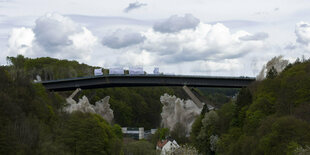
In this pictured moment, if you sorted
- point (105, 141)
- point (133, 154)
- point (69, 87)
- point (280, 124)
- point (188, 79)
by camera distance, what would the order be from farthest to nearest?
point (69, 87) < point (188, 79) < point (133, 154) < point (105, 141) < point (280, 124)

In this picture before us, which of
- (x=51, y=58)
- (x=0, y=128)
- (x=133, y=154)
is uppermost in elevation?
(x=51, y=58)

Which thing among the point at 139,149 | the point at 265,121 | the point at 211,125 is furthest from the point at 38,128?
the point at 211,125

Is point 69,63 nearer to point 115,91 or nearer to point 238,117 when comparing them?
point 115,91

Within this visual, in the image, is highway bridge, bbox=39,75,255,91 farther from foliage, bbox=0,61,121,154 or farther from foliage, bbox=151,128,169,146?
foliage, bbox=0,61,121,154

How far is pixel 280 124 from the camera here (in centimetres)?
5503

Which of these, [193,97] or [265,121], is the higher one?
[193,97]

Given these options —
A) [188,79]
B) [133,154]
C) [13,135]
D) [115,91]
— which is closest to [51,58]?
[115,91]

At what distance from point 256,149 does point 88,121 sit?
22.8m

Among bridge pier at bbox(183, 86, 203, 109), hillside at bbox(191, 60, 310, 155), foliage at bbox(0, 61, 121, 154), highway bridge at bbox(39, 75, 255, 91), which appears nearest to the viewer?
hillside at bbox(191, 60, 310, 155)

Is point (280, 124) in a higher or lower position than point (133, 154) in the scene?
higher

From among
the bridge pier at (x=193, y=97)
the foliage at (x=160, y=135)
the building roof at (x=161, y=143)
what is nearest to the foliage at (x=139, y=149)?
the building roof at (x=161, y=143)

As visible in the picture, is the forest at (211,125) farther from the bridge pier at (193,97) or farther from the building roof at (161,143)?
the bridge pier at (193,97)

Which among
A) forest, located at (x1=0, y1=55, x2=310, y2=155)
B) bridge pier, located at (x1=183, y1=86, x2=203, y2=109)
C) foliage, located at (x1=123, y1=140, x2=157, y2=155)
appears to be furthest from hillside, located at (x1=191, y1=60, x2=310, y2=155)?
bridge pier, located at (x1=183, y1=86, x2=203, y2=109)

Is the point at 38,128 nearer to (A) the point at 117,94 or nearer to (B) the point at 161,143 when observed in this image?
(B) the point at 161,143
